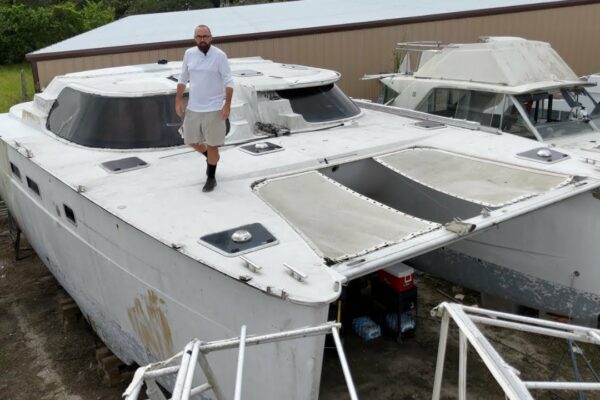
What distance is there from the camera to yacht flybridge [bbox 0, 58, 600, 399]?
129 inches

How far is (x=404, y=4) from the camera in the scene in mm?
13422

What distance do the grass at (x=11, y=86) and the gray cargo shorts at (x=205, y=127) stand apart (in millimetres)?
10002

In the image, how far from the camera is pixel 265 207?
3.89m

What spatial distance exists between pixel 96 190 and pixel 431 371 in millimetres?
3013

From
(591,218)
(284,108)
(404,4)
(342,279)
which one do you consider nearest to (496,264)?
(591,218)

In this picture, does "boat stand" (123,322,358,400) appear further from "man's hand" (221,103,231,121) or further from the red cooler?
the red cooler

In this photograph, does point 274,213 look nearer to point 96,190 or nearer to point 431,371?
point 96,190

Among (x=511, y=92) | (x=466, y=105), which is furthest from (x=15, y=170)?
(x=511, y=92)

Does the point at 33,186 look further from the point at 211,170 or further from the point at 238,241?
the point at 238,241

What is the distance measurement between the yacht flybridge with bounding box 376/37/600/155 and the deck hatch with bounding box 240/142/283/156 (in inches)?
127

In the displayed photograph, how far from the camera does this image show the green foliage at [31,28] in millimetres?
22156

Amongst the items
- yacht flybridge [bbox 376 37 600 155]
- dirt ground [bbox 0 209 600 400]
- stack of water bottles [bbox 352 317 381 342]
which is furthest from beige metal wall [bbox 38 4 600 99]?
stack of water bottles [bbox 352 317 381 342]

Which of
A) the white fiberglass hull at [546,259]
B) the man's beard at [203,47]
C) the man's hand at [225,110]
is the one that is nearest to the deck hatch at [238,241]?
the man's hand at [225,110]

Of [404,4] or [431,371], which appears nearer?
[431,371]
